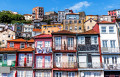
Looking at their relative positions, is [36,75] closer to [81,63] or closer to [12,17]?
[81,63]

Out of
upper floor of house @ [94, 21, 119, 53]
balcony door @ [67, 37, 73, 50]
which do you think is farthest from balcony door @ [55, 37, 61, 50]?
upper floor of house @ [94, 21, 119, 53]

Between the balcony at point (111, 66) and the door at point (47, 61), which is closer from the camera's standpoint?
the balcony at point (111, 66)

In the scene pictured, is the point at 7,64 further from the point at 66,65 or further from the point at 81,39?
the point at 81,39

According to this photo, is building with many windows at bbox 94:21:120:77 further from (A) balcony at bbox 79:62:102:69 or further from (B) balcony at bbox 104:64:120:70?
(A) balcony at bbox 79:62:102:69

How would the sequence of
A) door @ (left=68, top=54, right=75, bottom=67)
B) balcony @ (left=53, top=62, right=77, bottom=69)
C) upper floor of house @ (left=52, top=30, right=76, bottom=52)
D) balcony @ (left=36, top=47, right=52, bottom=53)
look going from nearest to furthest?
1. balcony @ (left=53, top=62, right=77, bottom=69)
2. door @ (left=68, top=54, right=75, bottom=67)
3. upper floor of house @ (left=52, top=30, right=76, bottom=52)
4. balcony @ (left=36, top=47, right=52, bottom=53)

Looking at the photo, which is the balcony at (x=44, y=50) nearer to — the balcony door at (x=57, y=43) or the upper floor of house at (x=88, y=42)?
the balcony door at (x=57, y=43)

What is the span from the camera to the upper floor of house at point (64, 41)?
2954 centimetres

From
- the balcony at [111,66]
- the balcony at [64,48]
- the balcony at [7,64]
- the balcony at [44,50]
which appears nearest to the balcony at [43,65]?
the balcony at [44,50]

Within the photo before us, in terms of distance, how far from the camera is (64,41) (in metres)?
29.9

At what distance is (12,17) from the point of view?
117750 mm

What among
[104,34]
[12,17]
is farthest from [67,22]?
[12,17]

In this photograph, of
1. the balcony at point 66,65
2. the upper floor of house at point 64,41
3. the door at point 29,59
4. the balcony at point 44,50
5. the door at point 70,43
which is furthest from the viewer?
the door at point 29,59

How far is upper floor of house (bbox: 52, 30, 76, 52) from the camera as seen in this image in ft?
96.9

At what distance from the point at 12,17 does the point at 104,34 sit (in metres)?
99.0
